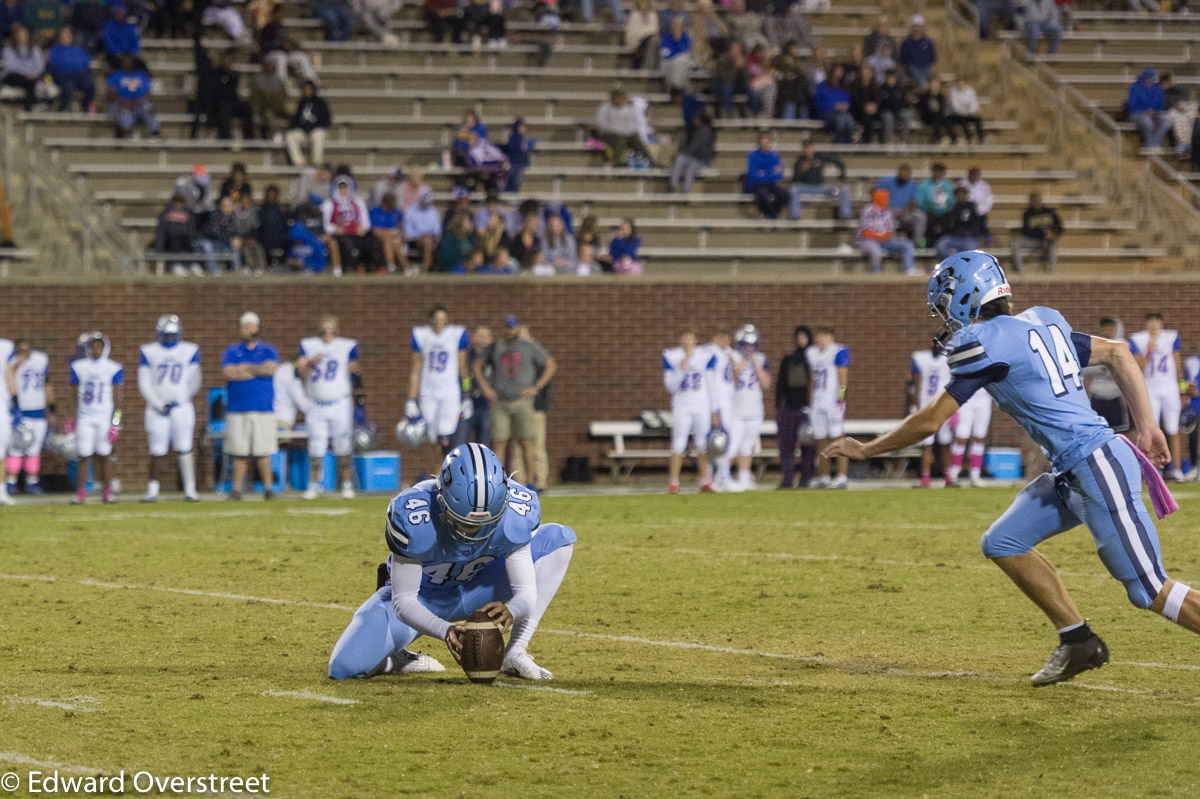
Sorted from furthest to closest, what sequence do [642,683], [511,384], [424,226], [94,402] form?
1. [424,226]
2. [511,384]
3. [94,402]
4. [642,683]

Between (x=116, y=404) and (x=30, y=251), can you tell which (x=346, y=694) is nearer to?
(x=116, y=404)

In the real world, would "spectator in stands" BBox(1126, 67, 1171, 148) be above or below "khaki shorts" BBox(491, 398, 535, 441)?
above

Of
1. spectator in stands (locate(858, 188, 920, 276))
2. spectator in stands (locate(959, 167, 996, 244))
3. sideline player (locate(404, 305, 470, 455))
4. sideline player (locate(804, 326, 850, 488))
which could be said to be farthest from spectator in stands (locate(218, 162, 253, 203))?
spectator in stands (locate(959, 167, 996, 244))

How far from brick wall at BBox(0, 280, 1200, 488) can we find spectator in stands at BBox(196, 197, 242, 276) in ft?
1.15

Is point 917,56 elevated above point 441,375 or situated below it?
above

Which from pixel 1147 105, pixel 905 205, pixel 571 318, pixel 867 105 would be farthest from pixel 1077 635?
pixel 1147 105

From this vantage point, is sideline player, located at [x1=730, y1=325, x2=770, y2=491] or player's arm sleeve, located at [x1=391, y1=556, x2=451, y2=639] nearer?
player's arm sleeve, located at [x1=391, y1=556, x2=451, y2=639]

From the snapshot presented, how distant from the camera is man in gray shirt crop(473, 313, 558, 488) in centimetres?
1747

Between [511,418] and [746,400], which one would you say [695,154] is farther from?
[511,418]

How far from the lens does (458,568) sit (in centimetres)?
689

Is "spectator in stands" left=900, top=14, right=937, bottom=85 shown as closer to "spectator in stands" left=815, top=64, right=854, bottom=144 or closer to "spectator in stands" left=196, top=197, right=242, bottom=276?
"spectator in stands" left=815, top=64, right=854, bottom=144

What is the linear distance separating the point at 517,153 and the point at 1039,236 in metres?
7.70

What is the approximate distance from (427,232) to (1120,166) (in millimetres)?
11025

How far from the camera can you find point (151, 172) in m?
21.2
